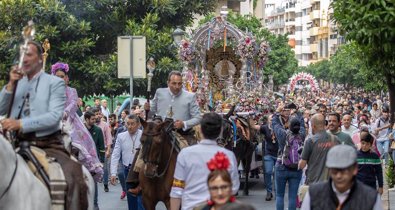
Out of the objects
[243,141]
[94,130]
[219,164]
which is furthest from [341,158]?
[243,141]

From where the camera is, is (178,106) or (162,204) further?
(162,204)

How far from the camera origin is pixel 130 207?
55.3ft

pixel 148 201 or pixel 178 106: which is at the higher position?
pixel 178 106

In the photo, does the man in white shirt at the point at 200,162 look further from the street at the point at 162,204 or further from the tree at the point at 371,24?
the street at the point at 162,204

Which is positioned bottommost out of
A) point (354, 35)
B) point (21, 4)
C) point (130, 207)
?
point (130, 207)

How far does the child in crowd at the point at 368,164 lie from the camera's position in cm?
1564

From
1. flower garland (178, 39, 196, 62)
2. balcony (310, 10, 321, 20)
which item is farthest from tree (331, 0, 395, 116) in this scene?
balcony (310, 10, 321, 20)

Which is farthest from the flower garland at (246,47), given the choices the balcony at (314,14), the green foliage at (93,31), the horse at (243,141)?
the balcony at (314,14)

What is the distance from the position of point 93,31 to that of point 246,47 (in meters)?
4.39

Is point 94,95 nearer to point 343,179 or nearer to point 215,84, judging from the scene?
point 215,84

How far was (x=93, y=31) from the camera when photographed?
31719 mm

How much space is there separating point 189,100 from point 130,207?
234 centimetres

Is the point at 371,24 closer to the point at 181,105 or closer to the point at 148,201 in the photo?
the point at 181,105

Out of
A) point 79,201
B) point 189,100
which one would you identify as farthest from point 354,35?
point 79,201
